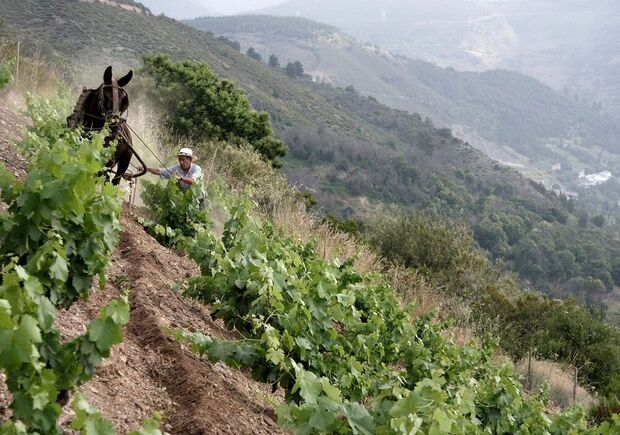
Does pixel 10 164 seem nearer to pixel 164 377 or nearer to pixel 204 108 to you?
pixel 164 377

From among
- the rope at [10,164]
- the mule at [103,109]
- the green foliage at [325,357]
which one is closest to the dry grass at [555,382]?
the green foliage at [325,357]

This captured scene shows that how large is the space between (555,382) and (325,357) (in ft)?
34.0

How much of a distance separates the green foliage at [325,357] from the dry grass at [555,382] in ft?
20.9

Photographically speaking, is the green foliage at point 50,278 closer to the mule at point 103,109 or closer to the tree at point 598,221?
the mule at point 103,109

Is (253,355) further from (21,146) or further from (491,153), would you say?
(491,153)

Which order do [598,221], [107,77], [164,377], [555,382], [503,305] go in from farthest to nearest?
1. [598,221]
2. [503,305]
3. [555,382]
4. [107,77]
5. [164,377]

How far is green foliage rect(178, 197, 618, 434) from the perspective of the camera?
10.7 feet

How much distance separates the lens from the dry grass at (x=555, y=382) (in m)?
13.4

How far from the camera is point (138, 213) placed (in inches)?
405

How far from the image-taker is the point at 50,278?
3.23 m

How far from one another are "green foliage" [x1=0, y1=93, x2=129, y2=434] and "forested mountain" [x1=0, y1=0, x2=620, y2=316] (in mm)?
31773

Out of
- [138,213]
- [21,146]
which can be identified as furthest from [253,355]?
[138,213]

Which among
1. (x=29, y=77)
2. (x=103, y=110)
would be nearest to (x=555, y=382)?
(x=103, y=110)

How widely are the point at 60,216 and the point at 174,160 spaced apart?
1132cm
